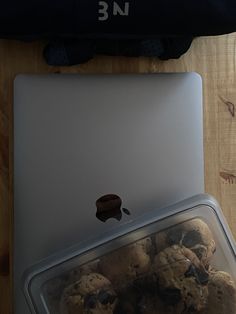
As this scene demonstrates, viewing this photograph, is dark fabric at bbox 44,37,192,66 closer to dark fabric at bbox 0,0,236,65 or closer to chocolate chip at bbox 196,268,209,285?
dark fabric at bbox 0,0,236,65

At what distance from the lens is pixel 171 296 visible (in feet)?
2.10

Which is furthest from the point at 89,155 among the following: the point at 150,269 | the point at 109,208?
the point at 150,269

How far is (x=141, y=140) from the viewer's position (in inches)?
29.3

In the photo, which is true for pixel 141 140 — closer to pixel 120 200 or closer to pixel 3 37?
pixel 120 200

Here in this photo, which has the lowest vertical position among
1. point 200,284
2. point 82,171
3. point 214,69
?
point 200,284

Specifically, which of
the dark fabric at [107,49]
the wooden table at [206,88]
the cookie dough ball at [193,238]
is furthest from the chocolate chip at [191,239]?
the dark fabric at [107,49]

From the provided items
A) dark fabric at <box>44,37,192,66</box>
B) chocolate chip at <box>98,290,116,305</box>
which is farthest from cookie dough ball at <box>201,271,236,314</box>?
dark fabric at <box>44,37,192,66</box>

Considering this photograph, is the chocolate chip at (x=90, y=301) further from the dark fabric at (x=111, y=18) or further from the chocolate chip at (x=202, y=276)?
the dark fabric at (x=111, y=18)

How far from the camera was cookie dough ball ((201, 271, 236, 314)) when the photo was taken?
0.65 metres

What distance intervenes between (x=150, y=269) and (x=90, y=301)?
88 mm

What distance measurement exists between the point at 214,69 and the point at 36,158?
31cm

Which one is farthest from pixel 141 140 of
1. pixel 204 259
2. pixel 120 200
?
pixel 204 259

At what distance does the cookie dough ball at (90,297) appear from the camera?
636mm

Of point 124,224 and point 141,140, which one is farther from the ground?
point 141,140
